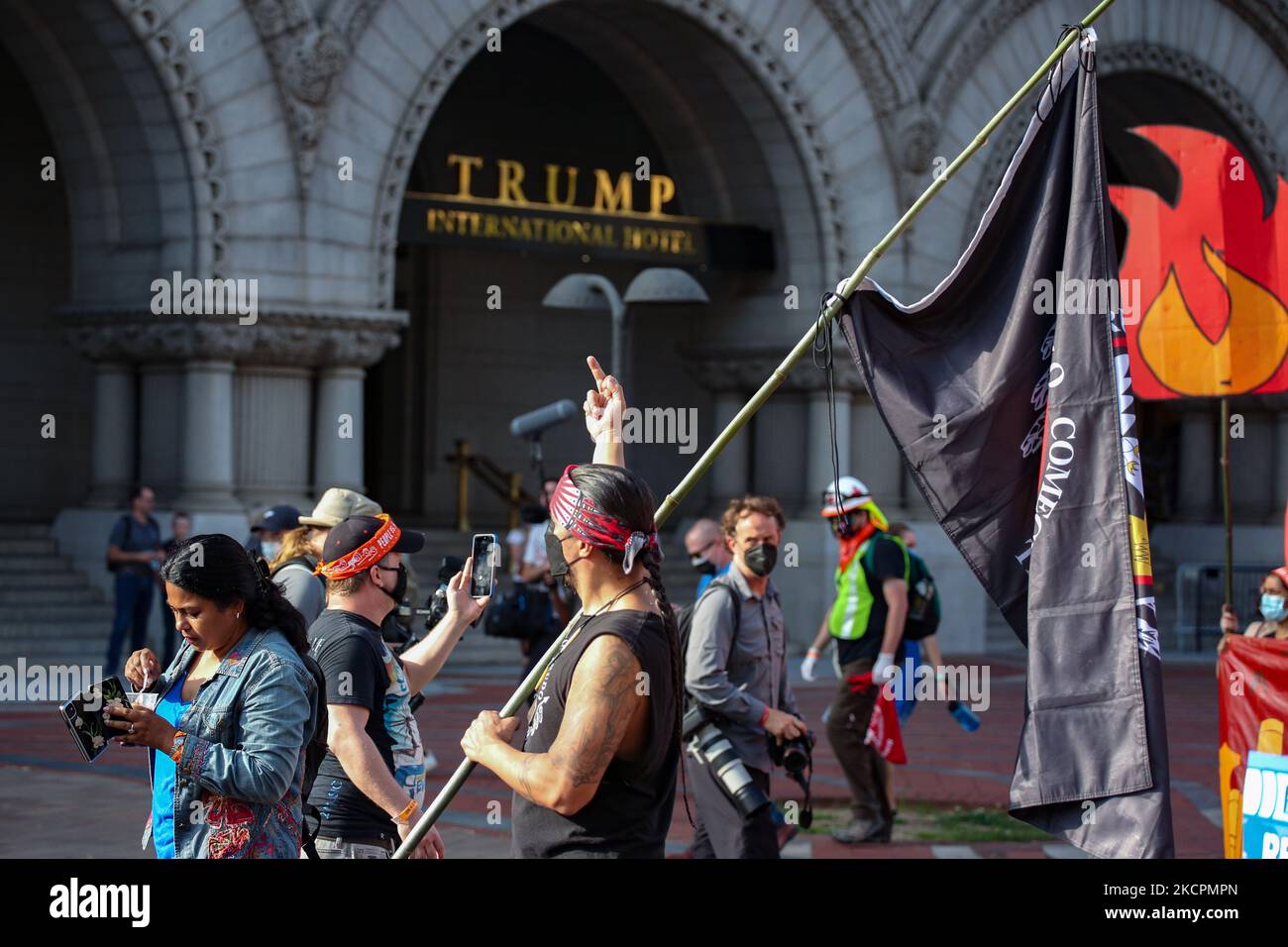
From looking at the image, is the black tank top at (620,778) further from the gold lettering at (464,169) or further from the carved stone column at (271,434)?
the gold lettering at (464,169)

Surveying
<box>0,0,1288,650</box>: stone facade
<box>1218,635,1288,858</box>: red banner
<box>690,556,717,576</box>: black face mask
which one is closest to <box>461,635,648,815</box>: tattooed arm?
<box>1218,635,1288,858</box>: red banner

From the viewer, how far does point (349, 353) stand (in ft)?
56.6

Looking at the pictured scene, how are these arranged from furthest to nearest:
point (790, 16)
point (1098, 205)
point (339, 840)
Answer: point (790, 16), point (1098, 205), point (339, 840)

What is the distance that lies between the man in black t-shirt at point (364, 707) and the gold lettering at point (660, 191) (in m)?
16.5

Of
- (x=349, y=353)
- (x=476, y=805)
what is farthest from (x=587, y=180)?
(x=476, y=805)

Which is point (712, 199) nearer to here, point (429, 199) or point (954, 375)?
point (429, 199)

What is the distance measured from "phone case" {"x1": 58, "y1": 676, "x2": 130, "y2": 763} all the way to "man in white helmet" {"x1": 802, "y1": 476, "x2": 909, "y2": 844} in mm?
6231

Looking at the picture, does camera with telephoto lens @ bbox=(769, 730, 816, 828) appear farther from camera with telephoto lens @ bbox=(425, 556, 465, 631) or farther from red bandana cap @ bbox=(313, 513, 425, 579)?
red bandana cap @ bbox=(313, 513, 425, 579)

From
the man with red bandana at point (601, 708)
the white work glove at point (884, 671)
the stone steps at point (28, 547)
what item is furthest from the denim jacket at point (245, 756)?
the stone steps at point (28, 547)

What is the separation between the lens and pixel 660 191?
894 inches

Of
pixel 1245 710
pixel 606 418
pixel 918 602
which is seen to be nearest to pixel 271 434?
pixel 918 602

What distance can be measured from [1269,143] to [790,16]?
8944 mm

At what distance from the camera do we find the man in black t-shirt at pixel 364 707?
17.7 feet

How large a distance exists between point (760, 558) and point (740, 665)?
0.45 m
